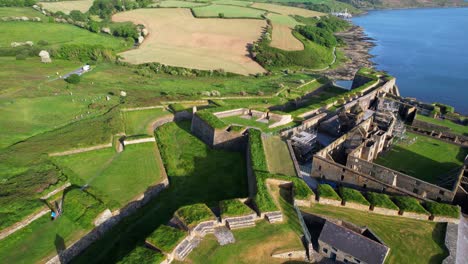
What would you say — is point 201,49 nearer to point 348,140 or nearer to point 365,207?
point 348,140

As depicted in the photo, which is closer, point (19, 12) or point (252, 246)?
point (252, 246)

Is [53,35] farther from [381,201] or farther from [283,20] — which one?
[381,201]

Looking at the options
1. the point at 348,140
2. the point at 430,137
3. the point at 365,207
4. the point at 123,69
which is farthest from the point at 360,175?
the point at 123,69

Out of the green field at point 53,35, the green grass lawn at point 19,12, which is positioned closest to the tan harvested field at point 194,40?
the green field at point 53,35

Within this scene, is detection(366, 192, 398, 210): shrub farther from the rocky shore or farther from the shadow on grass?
the rocky shore

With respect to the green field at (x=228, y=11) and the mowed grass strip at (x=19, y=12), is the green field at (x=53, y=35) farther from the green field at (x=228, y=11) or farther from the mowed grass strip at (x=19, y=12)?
the green field at (x=228, y=11)

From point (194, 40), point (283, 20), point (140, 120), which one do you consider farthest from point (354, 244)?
point (283, 20)

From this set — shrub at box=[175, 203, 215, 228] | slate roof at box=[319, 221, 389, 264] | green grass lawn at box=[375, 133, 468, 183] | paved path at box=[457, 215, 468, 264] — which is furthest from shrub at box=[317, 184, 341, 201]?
green grass lawn at box=[375, 133, 468, 183]
